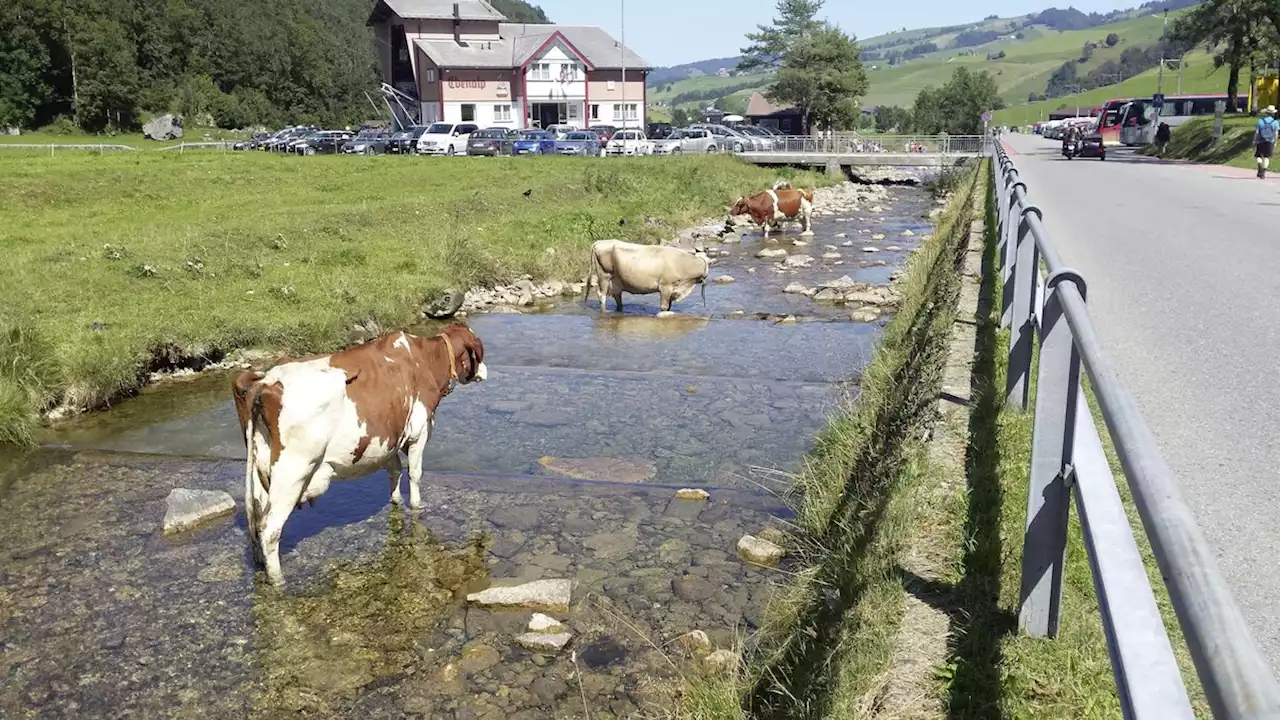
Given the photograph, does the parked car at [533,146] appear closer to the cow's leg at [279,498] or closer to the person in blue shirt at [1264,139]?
the person in blue shirt at [1264,139]

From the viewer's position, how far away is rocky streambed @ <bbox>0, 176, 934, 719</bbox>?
5512 millimetres


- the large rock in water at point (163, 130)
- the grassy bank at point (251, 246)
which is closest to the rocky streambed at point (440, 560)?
the grassy bank at point (251, 246)

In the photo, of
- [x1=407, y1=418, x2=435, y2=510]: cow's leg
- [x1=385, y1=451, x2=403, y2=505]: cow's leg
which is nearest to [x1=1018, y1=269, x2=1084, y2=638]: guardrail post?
[x1=407, y1=418, x2=435, y2=510]: cow's leg

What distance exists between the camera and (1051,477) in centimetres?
367

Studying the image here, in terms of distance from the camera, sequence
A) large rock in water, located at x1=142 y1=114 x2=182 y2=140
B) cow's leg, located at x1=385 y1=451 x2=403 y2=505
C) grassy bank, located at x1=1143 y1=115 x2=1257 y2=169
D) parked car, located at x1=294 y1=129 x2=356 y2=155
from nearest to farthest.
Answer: cow's leg, located at x1=385 y1=451 x2=403 y2=505 < grassy bank, located at x1=1143 y1=115 x2=1257 y2=169 < parked car, located at x1=294 y1=129 x2=356 y2=155 < large rock in water, located at x1=142 y1=114 x2=182 y2=140

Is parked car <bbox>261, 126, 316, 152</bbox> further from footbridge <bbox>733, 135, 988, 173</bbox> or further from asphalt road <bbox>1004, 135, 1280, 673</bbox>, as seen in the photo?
asphalt road <bbox>1004, 135, 1280, 673</bbox>

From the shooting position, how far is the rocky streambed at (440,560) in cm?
551

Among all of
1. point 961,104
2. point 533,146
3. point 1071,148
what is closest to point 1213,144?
point 1071,148

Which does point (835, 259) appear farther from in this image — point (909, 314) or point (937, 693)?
point (937, 693)

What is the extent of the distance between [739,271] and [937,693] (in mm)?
18211

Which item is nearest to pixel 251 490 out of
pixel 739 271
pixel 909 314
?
pixel 909 314

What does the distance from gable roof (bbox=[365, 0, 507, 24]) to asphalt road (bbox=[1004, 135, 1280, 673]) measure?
6552cm

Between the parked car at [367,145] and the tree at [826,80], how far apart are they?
123 feet

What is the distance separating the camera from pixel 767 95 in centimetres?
8531
